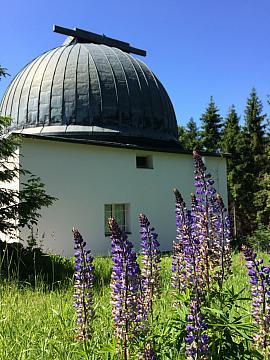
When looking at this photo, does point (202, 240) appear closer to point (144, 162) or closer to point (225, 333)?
point (225, 333)

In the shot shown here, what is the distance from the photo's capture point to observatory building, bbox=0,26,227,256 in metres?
14.7

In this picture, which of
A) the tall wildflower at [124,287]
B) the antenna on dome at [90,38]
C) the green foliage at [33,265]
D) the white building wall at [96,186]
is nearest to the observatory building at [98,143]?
the white building wall at [96,186]

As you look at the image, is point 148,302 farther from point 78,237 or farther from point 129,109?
point 129,109

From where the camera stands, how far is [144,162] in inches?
713

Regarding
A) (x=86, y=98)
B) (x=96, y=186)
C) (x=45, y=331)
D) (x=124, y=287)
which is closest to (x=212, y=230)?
(x=124, y=287)

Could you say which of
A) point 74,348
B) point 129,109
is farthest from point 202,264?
point 129,109

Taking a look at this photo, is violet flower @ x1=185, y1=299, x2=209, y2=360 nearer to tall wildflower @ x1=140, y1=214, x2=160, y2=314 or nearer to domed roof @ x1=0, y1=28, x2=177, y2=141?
tall wildflower @ x1=140, y1=214, x2=160, y2=314

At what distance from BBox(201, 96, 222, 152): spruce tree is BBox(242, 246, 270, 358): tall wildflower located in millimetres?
33563

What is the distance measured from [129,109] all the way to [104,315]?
50.6 feet

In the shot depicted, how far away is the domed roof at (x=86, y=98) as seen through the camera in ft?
59.0

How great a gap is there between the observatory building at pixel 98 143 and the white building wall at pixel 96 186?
0.04 meters

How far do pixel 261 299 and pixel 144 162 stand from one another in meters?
16.2

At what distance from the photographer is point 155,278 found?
2541 mm

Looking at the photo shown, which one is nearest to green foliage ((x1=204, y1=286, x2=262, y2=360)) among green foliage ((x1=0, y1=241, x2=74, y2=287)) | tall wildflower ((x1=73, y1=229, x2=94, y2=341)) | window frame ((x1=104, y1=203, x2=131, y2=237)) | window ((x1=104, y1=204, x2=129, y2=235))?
tall wildflower ((x1=73, y1=229, x2=94, y2=341))
